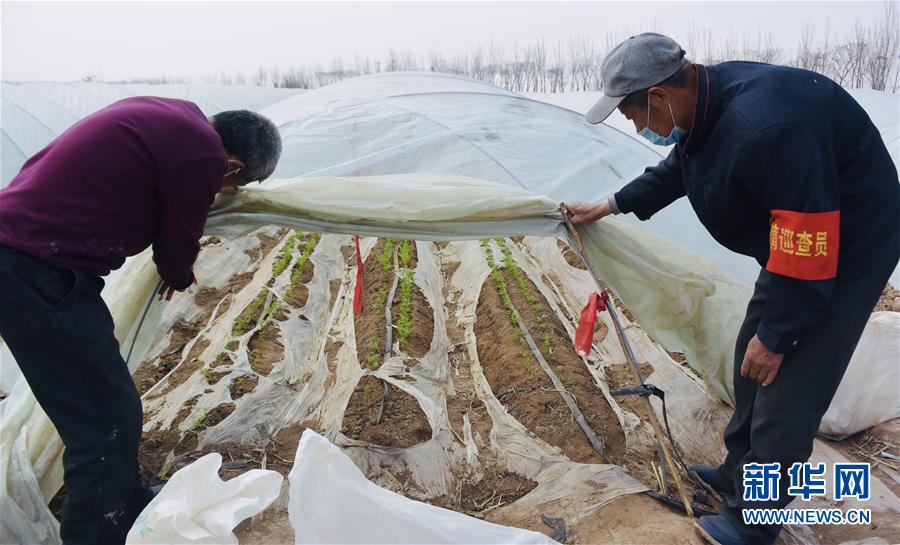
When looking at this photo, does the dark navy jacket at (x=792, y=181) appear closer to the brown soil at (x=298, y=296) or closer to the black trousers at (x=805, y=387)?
the black trousers at (x=805, y=387)

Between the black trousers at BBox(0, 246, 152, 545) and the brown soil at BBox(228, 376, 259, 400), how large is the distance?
149cm

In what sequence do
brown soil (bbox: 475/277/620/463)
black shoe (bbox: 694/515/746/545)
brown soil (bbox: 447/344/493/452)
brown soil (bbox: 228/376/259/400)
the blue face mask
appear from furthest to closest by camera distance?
1. brown soil (bbox: 228/376/259/400)
2. brown soil (bbox: 447/344/493/452)
3. brown soil (bbox: 475/277/620/463)
4. black shoe (bbox: 694/515/746/545)
5. the blue face mask

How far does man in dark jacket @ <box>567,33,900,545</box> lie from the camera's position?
221 centimetres

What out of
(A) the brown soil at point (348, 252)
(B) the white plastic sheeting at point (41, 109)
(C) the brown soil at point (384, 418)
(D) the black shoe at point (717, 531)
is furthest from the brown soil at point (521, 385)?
(B) the white plastic sheeting at point (41, 109)

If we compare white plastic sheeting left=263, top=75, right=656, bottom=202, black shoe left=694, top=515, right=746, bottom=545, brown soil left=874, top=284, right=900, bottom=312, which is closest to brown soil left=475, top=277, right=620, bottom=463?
black shoe left=694, top=515, right=746, bottom=545

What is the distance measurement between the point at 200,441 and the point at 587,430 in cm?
233

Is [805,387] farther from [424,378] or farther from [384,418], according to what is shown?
[424,378]

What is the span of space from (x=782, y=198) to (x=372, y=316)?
145 inches

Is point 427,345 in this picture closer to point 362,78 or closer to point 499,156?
point 499,156

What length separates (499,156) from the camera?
488 centimetres

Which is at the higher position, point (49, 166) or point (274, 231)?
point (49, 166)

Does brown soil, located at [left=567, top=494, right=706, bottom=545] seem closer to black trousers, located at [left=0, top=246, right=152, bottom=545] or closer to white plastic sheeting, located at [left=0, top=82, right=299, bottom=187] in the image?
black trousers, located at [left=0, top=246, right=152, bottom=545]

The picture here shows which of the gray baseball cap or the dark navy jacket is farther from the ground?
the gray baseball cap

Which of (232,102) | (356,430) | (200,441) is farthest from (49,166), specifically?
(232,102)
